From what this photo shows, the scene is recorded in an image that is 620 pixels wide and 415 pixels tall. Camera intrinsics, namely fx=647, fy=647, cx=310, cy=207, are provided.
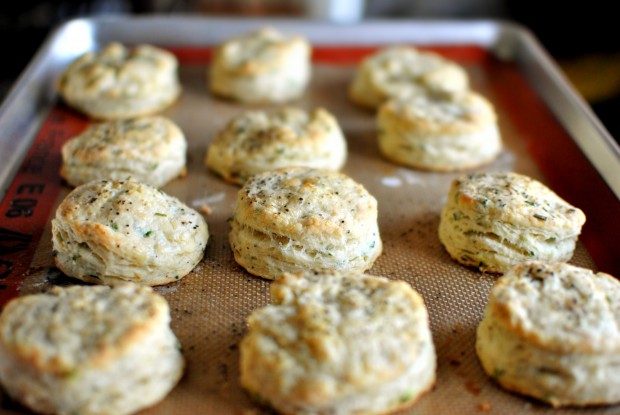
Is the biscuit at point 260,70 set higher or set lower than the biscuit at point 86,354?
higher

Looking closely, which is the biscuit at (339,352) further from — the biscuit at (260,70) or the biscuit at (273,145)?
the biscuit at (260,70)

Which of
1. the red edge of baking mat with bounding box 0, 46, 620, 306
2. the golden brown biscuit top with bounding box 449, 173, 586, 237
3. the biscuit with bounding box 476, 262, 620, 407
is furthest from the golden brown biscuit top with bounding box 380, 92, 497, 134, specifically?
the biscuit with bounding box 476, 262, 620, 407

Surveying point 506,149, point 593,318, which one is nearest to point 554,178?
point 506,149

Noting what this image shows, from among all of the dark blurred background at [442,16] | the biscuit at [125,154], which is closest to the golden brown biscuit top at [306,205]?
the biscuit at [125,154]

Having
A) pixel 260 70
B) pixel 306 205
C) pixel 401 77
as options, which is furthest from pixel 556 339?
pixel 260 70

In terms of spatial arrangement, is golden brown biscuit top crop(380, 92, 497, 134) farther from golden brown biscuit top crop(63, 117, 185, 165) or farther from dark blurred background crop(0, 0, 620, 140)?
dark blurred background crop(0, 0, 620, 140)

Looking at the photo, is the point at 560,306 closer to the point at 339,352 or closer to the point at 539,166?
the point at 339,352
